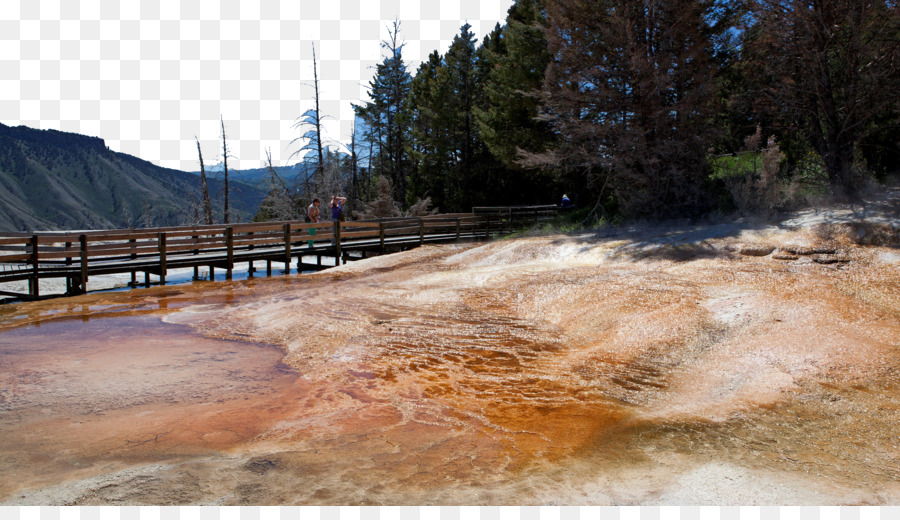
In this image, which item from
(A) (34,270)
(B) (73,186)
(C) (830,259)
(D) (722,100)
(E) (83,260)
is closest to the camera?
(C) (830,259)

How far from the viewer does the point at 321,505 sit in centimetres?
330

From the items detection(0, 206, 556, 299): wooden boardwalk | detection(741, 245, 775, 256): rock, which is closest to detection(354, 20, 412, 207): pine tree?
detection(0, 206, 556, 299): wooden boardwalk

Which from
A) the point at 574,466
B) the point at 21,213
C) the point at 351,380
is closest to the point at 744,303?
the point at 574,466

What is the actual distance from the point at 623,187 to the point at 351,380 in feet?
45.5

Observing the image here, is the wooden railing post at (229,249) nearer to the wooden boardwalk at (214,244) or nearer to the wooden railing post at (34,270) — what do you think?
the wooden boardwalk at (214,244)

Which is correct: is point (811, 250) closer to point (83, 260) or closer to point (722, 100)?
point (722, 100)

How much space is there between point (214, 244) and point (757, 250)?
1499 cm

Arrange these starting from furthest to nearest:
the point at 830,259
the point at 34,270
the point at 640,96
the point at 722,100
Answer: the point at 722,100 < the point at 640,96 < the point at 34,270 < the point at 830,259

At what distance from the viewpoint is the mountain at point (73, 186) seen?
13275 cm

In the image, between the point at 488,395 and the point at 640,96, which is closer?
the point at 488,395

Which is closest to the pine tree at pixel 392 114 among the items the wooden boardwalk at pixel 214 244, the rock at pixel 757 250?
the wooden boardwalk at pixel 214 244

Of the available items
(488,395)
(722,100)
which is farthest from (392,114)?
(488,395)

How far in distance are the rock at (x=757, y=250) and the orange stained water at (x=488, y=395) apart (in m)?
0.48

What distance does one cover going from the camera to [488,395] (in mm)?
5457
